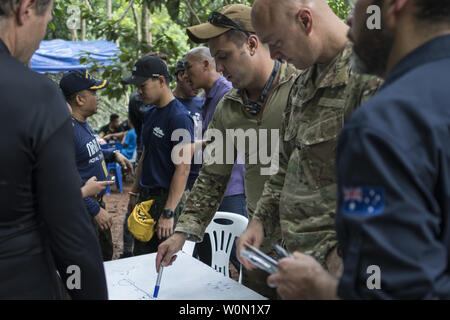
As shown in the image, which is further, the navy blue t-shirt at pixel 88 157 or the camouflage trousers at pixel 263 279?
the navy blue t-shirt at pixel 88 157

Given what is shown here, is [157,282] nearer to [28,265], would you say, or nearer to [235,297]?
[235,297]

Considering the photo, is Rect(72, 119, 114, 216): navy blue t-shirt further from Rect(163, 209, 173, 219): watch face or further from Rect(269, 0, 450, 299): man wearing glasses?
Rect(269, 0, 450, 299): man wearing glasses

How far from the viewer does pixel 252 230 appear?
1.66 metres

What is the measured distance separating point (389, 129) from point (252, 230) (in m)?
1.02

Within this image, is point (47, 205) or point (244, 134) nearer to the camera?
point (47, 205)

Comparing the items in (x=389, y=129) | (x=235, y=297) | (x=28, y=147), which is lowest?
(x=235, y=297)

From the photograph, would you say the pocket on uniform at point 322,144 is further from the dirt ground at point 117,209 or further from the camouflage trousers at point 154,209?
the dirt ground at point 117,209

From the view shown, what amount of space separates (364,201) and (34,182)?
0.85 meters

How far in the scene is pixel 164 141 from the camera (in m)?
3.21

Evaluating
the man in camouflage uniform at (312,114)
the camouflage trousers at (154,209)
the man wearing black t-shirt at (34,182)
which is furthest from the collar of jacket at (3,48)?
the camouflage trousers at (154,209)

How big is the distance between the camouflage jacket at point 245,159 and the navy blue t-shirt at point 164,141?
0.97 metres

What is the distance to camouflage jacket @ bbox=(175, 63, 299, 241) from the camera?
209cm

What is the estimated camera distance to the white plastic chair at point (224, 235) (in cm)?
265
